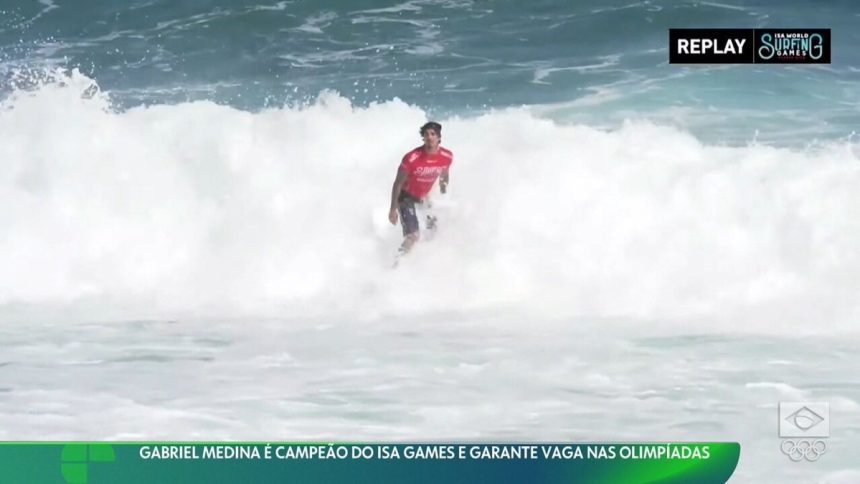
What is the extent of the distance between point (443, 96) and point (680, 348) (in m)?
2.22

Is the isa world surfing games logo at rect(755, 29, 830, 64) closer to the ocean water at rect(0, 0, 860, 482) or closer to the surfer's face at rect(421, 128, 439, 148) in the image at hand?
the ocean water at rect(0, 0, 860, 482)

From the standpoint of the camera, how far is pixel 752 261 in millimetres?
6637

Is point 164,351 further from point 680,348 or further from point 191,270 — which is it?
point 680,348

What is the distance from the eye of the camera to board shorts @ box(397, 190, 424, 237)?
6.85m

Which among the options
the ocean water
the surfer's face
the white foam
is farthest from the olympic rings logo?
the surfer's face

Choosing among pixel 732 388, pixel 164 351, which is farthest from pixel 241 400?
pixel 732 388

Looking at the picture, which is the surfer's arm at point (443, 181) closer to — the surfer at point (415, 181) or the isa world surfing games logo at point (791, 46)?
the surfer at point (415, 181)

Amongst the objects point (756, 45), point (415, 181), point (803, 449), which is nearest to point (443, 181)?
point (415, 181)

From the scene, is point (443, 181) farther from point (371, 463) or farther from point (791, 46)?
point (791, 46)

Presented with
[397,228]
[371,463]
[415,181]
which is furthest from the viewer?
[397,228]

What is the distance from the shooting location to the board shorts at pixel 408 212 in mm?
6852

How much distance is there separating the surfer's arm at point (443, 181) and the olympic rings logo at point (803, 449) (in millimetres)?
2369

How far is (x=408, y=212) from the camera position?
22.6ft

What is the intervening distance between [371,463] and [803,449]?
2211 mm
